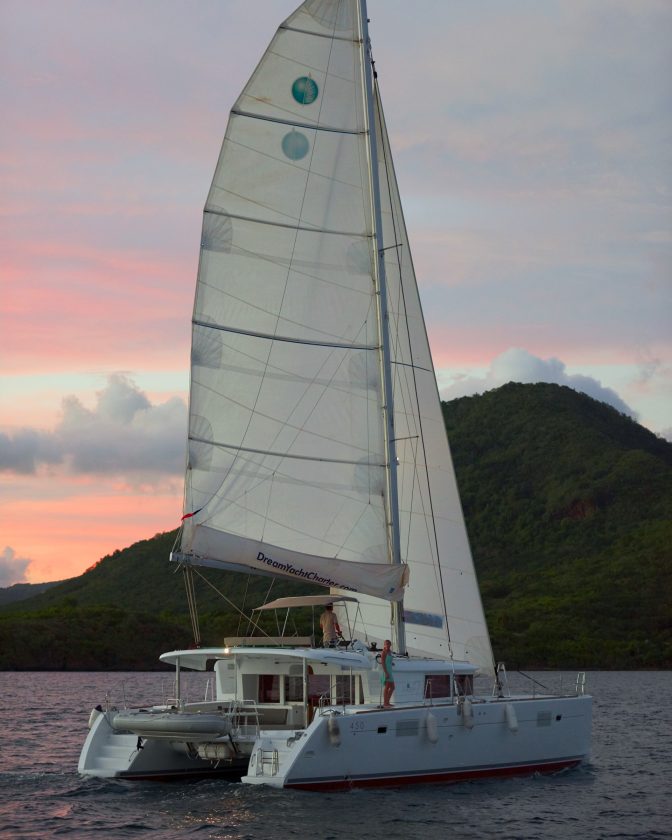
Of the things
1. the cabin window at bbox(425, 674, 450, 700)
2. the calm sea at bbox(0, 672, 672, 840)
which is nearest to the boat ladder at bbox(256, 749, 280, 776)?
the calm sea at bbox(0, 672, 672, 840)

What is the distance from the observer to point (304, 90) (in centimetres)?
2389

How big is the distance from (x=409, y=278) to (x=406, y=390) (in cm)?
244

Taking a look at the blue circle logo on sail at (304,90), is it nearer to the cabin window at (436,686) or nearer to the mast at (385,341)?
the mast at (385,341)

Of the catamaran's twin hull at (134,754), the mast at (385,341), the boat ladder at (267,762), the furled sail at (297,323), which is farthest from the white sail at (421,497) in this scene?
the boat ladder at (267,762)

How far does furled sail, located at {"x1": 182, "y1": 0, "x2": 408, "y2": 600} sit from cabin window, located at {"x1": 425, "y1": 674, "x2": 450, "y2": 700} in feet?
5.21

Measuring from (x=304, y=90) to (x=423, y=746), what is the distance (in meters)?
12.5

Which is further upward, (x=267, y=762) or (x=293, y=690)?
(x=293, y=690)

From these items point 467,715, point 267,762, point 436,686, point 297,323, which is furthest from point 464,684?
point 297,323

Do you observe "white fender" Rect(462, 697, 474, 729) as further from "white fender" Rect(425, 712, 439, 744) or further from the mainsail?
the mainsail

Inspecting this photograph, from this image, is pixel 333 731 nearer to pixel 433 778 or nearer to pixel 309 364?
pixel 433 778

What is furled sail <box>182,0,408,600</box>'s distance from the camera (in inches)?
890

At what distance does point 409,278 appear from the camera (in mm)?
25922

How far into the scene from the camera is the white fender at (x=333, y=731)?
61.5 feet

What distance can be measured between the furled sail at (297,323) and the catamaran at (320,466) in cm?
4
